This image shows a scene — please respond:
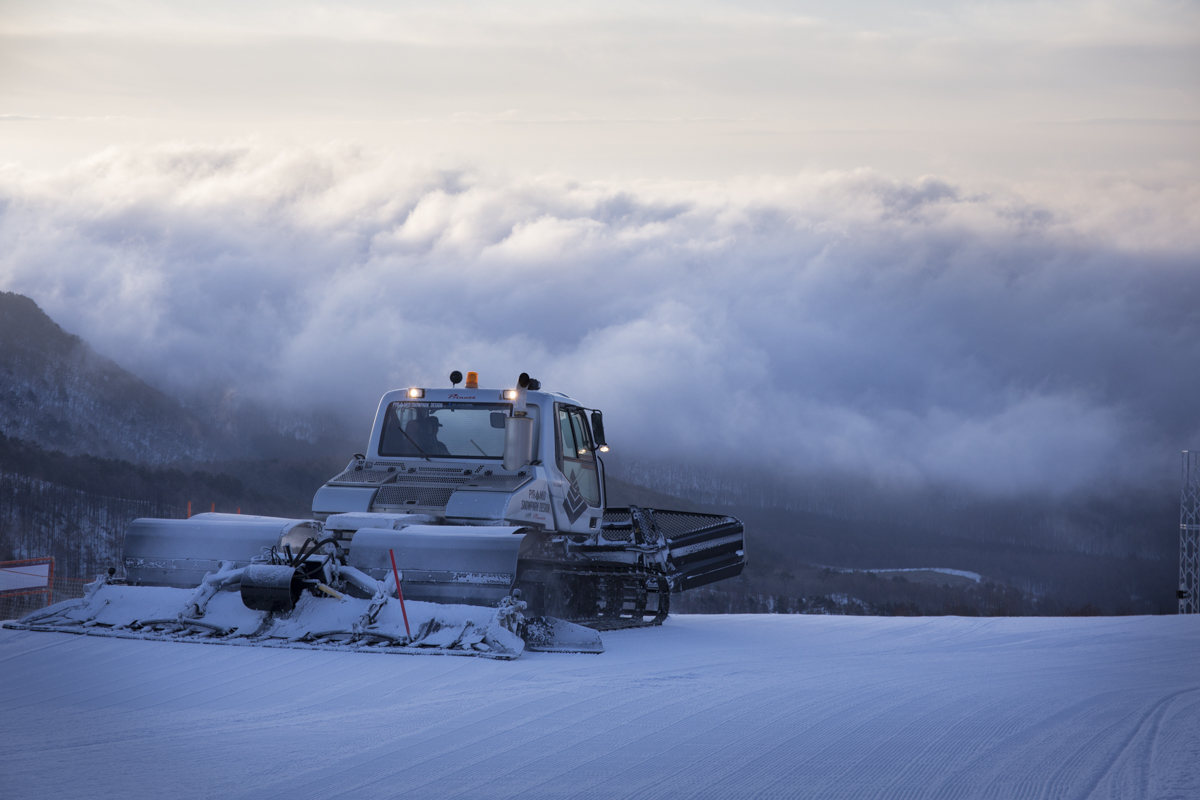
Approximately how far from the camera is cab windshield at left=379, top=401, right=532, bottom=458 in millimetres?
12773

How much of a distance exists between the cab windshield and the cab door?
0.77 metres

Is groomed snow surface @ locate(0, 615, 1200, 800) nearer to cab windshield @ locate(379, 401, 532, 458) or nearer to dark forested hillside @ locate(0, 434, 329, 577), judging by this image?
cab windshield @ locate(379, 401, 532, 458)

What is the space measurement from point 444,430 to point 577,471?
1.76 metres

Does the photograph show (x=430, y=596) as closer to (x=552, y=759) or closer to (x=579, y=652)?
(x=579, y=652)

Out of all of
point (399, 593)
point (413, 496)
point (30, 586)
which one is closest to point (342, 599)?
point (399, 593)

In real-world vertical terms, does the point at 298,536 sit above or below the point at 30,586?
above

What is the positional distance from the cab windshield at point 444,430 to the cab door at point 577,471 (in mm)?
766

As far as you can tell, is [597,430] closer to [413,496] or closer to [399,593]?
[413,496]

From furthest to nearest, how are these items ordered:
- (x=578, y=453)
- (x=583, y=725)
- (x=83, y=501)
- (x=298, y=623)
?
(x=83, y=501) → (x=578, y=453) → (x=298, y=623) → (x=583, y=725)

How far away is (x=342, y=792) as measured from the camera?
17.5 feet

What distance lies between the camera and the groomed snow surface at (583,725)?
564 cm

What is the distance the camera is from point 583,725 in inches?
281

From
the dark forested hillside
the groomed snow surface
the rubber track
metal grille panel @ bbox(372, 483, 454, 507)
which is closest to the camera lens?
the groomed snow surface

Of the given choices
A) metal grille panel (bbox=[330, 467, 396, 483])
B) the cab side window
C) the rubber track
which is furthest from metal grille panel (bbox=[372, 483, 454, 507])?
the cab side window
